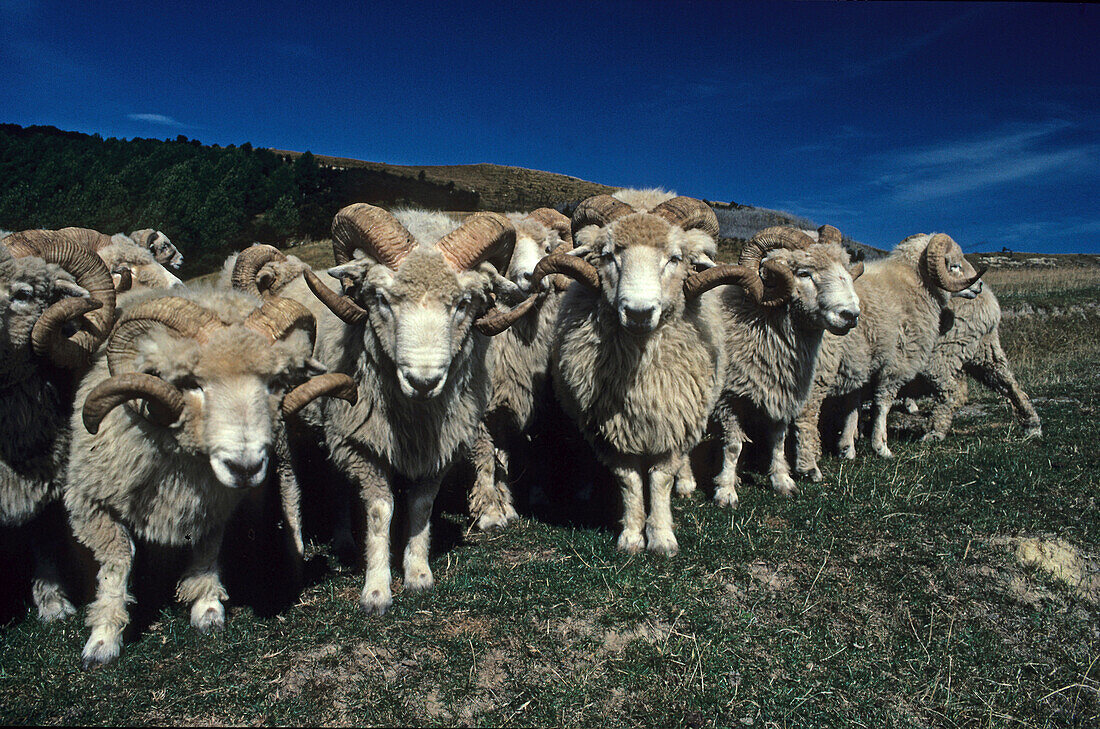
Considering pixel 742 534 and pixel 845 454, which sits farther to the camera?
pixel 845 454

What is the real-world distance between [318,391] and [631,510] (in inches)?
124

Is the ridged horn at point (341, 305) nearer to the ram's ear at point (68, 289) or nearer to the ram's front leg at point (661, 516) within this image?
the ram's ear at point (68, 289)

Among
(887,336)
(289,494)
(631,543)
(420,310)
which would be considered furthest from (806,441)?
(289,494)

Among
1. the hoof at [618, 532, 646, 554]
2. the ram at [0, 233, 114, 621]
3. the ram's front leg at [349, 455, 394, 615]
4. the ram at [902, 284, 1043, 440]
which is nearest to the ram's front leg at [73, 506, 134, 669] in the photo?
the ram at [0, 233, 114, 621]

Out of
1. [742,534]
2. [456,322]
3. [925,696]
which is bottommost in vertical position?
[925,696]

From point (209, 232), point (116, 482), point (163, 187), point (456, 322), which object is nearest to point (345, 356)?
point (456, 322)

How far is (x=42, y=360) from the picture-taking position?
16.4 feet

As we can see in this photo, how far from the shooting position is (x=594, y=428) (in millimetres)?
6379

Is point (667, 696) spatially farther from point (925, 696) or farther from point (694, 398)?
point (694, 398)

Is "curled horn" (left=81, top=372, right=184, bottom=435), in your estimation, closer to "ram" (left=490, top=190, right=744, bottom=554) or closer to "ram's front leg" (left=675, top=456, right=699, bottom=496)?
"ram" (left=490, top=190, right=744, bottom=554)

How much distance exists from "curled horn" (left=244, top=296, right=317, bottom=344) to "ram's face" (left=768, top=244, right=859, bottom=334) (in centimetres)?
551

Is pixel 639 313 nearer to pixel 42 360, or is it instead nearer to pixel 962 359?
pixel 42 360

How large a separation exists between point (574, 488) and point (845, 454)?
14.5 feet

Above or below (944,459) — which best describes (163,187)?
above
